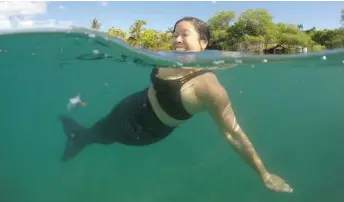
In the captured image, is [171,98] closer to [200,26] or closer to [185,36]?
[185,36]

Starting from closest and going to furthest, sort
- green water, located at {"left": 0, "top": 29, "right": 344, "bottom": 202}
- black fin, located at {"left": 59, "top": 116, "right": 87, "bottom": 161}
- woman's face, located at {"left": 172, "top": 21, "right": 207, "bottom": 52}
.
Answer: woman's face, located at {"left": 172, "top": 21, "right": 207, "bottom": 52}, black fin, located at {"left": 59, "top": 116, "right": 87, "bottom": 161}, green water, located at {"left": 0, "top": 29, "right": 344, "bottom": 202}

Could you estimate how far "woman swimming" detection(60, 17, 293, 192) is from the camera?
5.71 metres

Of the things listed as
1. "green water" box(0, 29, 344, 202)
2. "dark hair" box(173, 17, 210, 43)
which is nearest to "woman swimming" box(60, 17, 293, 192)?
"dark hair" box(173, 17, 210, 43)

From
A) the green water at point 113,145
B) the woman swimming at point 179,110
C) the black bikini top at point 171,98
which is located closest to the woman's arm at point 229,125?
the woman swimming at point 179,110

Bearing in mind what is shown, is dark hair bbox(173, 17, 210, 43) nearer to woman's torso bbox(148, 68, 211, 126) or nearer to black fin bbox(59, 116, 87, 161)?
woman's torso bbox(148, 68, 211, 126)

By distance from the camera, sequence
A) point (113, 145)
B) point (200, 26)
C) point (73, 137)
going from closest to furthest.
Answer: point (200, 26) < point (73, 137) < point (113, 145)

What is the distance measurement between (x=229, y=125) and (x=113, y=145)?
2.63 metres

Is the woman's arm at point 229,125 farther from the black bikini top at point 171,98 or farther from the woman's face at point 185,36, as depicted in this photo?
the woman's face at point 185,36

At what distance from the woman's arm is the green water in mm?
1128

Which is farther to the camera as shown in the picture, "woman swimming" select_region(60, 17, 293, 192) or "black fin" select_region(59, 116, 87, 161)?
"black fin" select_region(59, 116, 87, 161)

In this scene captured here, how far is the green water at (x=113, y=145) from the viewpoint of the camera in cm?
733

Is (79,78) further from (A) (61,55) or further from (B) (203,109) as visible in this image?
(B) (203,109)

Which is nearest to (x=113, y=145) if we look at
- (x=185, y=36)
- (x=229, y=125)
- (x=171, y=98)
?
(x=171, y=98)

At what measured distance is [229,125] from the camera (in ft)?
18.9
